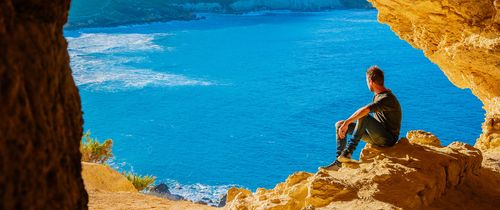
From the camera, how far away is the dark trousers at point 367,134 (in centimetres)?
557

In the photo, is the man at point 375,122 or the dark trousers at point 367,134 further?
the dark trousers at point 367,134

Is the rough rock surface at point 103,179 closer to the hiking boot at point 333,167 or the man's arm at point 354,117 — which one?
the hiking boot at point 333,167

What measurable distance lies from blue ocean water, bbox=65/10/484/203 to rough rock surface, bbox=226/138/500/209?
1622 cm

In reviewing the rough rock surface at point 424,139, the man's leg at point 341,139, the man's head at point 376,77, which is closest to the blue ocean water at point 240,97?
the rough rock surface at point 424,139

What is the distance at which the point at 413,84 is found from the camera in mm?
37094

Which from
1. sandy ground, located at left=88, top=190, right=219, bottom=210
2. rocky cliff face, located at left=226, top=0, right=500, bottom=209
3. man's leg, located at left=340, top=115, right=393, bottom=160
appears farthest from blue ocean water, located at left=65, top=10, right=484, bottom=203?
man's leg, located at left=340, top=115, right=393, bottom=160

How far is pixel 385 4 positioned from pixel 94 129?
23.0m

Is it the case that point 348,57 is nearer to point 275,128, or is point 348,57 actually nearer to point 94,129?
point 275,128

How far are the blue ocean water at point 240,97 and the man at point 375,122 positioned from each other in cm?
1621

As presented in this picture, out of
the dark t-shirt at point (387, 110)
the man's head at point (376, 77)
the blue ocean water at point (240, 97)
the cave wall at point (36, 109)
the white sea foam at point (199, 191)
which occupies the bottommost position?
the white sea foam at point (199, 191)

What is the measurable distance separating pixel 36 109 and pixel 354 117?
3.77 m

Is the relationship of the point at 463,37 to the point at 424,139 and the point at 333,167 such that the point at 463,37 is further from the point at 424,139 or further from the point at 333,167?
the point at 333,167

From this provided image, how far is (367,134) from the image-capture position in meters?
5.74

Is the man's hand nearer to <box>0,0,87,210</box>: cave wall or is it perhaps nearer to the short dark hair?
the short dark hair
